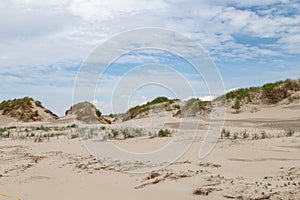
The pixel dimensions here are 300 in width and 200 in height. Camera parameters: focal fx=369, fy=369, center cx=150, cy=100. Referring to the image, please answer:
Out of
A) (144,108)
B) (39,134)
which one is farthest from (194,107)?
(39,134)

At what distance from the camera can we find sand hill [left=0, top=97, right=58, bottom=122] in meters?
32.4

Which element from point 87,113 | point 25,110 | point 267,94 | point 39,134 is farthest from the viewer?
point 25,110

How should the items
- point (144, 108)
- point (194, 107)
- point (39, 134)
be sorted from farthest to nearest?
point (144, 108)
point (194, 107)
point (39, 134)

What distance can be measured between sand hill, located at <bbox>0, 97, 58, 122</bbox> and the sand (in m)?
19.9

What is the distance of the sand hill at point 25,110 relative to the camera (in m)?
32.4

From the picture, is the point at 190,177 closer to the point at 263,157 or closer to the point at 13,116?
the point at 263,157

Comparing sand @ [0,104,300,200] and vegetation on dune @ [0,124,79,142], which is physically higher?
vegetation on dune @ [0,124,79,142]

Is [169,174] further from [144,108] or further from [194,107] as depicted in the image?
[144,108]

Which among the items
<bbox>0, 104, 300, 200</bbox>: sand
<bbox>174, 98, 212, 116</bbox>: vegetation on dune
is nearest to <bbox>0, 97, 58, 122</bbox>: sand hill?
<bbox>174, 98, 212, 116</bbox>: vegetation on dune

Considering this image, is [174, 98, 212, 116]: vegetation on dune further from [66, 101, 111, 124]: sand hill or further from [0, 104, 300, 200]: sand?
[66, 101, 111, 124]: sand hill

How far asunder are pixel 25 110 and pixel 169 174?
92.1 feet

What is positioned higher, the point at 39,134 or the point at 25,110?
the point at 25,110

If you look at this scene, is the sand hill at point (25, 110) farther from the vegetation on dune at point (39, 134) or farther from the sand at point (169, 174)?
the sand at point (169, 174)

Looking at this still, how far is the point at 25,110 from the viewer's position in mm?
33375
